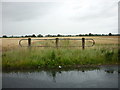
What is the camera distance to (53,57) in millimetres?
8289

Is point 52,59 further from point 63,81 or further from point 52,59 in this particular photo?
point 63,81

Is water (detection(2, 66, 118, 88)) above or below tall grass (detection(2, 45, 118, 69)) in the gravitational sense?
below

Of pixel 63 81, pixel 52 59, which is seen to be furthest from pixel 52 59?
pixel 63 81

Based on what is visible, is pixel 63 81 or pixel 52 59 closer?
pixel 63 81

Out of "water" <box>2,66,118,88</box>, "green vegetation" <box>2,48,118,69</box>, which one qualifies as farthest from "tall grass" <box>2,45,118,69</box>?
"water" <box>2,66,118,88</box>

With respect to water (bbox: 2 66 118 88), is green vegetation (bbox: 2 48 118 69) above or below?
above

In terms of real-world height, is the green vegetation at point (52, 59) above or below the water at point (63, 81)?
above

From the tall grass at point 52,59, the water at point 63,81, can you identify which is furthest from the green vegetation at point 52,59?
the water at point 63,81

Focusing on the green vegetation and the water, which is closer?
the water

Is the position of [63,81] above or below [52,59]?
below

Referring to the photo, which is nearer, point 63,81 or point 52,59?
point 63,81

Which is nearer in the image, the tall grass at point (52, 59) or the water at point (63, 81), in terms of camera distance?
the water at point (63, 81)

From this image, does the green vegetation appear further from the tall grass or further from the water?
the water

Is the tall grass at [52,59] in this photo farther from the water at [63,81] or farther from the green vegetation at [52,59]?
the water at [63,81]
